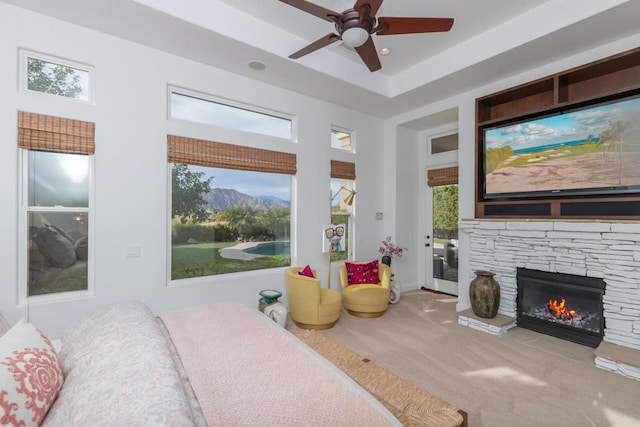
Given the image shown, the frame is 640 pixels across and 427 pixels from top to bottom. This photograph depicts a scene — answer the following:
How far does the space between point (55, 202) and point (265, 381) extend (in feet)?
9.48

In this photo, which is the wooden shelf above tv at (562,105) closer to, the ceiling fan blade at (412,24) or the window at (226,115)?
the ceiling fan blade at (412,24)

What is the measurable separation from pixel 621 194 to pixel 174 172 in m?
4.79

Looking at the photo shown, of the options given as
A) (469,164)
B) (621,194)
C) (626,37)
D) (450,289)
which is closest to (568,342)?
(621,194)

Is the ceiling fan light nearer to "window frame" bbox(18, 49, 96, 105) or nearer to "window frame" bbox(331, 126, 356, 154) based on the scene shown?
"window frame" bbox(18, 49, 96, 105)

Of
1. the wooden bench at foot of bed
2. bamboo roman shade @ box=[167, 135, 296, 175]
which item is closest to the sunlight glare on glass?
bamboo roman shade @ box=[167, 135, 296, 175]

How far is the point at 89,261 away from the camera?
9.62 ft

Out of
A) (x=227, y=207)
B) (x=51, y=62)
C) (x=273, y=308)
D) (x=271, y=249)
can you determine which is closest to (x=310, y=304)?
(x=273, y=308)

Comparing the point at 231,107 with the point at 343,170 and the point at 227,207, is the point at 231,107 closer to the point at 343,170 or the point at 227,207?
the point at 227,207

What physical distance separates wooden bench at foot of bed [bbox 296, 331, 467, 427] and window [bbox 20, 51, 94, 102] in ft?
11.0

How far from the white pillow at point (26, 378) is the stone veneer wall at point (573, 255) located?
4.31m

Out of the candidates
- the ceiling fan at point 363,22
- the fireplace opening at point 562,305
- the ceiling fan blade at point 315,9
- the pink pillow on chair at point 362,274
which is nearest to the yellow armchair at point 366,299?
the pink pillow on chair at point 362,274

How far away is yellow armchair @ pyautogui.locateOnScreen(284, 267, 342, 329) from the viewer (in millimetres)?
3607

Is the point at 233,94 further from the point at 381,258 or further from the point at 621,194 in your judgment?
the point at 621,194

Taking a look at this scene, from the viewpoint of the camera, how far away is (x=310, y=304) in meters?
3.62
